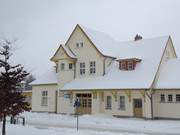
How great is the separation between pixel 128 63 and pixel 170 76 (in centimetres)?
538

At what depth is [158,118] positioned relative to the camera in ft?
106

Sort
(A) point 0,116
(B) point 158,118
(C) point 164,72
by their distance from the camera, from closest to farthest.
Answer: (A) point 0,116 < (B) point 158,118 < (C) point 164,72

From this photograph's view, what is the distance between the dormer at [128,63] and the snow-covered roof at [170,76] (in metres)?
3.17

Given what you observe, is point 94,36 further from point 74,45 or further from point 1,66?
point 1,66

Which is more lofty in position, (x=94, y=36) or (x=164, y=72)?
(x=94, y=36)

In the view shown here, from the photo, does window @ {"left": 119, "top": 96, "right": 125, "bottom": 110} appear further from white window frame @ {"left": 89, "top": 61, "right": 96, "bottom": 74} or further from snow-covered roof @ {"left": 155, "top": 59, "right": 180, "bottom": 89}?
white window frame @ {"left": 89, "top": 61, "right": 96, "bottom": 74}

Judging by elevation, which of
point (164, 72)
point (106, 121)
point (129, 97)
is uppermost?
point (164, 72)

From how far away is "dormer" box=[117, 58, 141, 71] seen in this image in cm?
3600

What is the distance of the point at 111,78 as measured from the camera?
118ft

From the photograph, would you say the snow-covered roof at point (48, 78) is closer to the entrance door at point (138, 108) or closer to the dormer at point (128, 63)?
the dormer at point (128, 63)

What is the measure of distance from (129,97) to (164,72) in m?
4.84

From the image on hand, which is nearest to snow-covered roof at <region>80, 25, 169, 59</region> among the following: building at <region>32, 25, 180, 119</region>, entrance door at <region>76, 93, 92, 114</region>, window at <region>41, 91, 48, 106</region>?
building at <region>32, 25, 180, 119</region>

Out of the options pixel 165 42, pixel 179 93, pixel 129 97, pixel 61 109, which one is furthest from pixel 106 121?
pixel 165 42

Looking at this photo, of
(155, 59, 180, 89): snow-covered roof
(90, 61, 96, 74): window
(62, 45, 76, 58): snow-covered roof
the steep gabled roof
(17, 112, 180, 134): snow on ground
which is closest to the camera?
(17, 112, 180, 134): snow on ground
